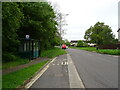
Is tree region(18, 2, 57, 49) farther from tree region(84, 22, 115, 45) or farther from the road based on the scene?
tree region(84, 22, 115, 45)

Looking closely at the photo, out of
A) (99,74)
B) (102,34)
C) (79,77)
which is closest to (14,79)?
(79,77)

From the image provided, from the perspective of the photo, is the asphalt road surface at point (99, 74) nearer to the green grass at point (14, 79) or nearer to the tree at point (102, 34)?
the green grass at point (14, 79)

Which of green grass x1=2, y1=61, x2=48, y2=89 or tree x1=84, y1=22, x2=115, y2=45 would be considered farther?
tree x1=84, y1=22, x2=115, y2=45

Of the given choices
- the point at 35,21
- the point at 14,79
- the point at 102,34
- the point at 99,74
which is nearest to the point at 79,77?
the point at 99,74

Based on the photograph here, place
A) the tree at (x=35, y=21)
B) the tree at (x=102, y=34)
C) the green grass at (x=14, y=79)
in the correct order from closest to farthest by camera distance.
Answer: the green grass at (x=14, y=79)
the tree at (x=35, y=21)
the tree at (x=102, y=34)

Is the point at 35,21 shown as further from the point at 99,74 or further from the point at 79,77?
the point at 79,77

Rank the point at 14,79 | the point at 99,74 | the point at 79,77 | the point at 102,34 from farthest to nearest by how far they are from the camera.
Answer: the point at 102,34 → the point at 99,74 → the point at 79,77 → the point at 14,79

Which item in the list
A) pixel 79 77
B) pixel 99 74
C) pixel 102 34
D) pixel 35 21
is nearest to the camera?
pixel 79 77

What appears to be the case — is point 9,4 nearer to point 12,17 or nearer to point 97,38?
point 12,17

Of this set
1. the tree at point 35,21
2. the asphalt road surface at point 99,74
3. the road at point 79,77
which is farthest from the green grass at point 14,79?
the tree at point 35,21

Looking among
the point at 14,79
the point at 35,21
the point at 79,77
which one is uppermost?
the point at 35,21

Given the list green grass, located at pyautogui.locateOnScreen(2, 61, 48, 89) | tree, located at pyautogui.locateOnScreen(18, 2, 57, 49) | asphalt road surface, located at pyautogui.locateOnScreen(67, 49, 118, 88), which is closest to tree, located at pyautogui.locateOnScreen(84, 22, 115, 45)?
tree, located at pyautogui.locateOnScreen(18, 2, 57, 49)

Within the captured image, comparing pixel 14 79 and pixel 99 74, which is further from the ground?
→ pixel 14 79

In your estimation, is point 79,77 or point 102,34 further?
point 102,34
